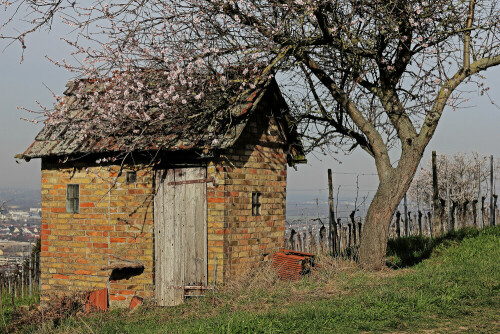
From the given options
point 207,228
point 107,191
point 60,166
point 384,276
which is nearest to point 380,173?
point 384,276

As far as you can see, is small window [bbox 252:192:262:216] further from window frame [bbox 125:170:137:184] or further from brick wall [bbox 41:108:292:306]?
window frame [bbox 125:170:137:184]

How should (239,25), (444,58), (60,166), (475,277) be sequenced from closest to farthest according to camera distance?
(475,277) → (239,25) → (444,58) → (60,166)

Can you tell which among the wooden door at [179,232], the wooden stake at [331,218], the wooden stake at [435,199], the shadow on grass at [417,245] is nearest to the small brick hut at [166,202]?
the wooden door at [179,232]

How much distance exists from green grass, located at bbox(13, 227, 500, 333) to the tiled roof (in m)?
2.89

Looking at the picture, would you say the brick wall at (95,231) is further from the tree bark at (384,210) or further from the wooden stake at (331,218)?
the wooden stake at (331,218)

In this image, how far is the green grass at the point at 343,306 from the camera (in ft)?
22.1

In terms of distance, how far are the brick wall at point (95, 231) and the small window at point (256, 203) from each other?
219 cm

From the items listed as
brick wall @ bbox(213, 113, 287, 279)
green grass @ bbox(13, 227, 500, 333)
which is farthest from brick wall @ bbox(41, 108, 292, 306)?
green grass @ bbox(13, 227, 500, 333)

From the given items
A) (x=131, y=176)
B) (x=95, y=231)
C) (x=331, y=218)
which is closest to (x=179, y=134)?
(x=131, y=176)

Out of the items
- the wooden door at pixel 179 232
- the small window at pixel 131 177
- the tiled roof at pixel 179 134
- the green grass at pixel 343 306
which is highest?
the tiled roof at pixel 179 134

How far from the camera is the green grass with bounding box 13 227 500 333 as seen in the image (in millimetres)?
6738

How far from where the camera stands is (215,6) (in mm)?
9719

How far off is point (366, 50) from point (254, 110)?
2.59 meters

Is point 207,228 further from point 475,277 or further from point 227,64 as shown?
point 475,277
